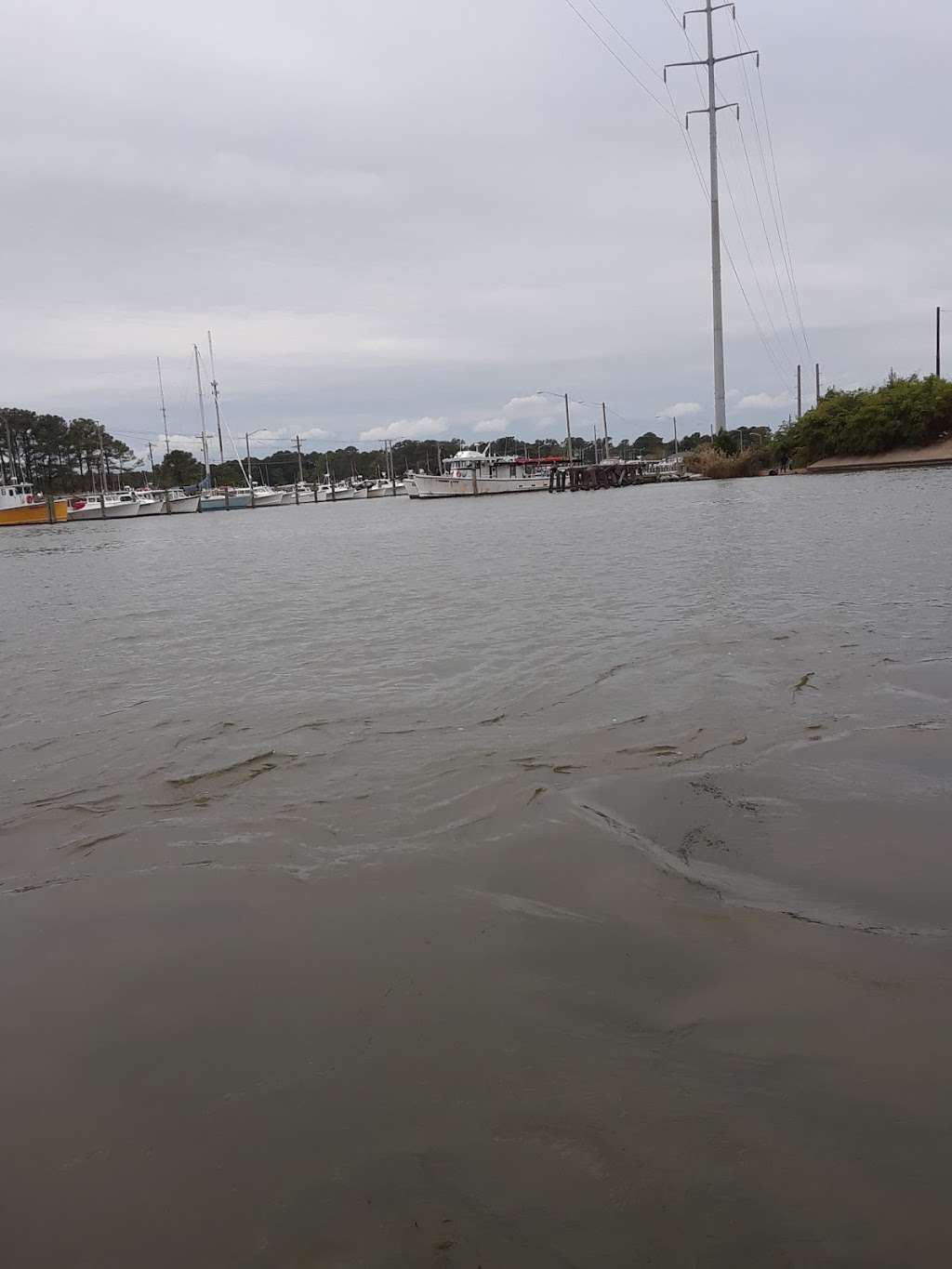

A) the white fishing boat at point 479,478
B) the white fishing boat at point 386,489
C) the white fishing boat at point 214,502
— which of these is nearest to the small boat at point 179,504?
the white fishing boat at point 214,502

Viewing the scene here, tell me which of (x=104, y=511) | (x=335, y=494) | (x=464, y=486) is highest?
(x=335, y=494)

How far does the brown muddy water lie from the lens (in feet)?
6.25

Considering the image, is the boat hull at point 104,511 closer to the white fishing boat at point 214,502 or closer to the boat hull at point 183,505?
the boat hull at point 183,505

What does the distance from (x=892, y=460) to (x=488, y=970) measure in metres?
69.4

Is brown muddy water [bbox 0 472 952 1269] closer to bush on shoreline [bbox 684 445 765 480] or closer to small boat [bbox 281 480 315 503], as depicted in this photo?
bush on shoreline [bbox 684 445 765 480]

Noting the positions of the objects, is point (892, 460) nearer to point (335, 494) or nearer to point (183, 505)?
point (183, 505)

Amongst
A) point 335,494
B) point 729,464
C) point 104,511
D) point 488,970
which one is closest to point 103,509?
point 104,511

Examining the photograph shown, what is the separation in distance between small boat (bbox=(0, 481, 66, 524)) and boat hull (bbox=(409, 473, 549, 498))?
31.6 m

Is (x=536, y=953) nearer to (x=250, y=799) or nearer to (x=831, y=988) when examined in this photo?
(x=831, y=988)

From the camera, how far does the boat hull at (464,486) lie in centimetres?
8325

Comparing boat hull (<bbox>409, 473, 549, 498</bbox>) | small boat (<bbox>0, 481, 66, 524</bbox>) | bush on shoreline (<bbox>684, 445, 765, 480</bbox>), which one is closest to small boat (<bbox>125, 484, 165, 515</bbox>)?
small boat (<bbox>0, 481, 66, 524</bbox>)

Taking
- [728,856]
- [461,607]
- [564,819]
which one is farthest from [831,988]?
[461,607]

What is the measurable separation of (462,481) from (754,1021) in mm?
82293

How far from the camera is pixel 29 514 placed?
66.7 meters
